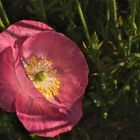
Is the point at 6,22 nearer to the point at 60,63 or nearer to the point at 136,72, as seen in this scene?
the point at 60,63

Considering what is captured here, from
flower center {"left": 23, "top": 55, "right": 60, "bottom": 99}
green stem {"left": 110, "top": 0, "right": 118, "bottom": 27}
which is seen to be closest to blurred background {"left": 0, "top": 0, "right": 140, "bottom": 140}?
green stem {"left": 110, "top": 0, "right": 118, "bottom": 27}

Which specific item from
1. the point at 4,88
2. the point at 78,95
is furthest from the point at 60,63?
the point at 4,88

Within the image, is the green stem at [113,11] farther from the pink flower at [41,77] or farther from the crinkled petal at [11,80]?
the crinkled petal at [11,80]

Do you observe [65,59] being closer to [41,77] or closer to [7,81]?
[41,77]

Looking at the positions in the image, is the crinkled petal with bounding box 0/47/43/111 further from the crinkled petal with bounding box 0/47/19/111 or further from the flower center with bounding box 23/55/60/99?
the flower center with bounding box 23/55/60/99

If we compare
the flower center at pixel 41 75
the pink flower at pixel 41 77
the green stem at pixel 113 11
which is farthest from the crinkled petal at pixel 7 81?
the green stem at pixel 113 11

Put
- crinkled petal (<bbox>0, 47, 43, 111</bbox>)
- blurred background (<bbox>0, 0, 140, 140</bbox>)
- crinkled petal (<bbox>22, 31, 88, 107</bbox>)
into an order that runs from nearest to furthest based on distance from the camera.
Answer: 1. crinkled petal (<bbox>0, 47, 43, 111</bbox>)
2. crinkled petal (<bbox>22, 31, 88, 107</bbox>)
3. blurred background (<bbox>0, 0, 140, 140</bbox>)
